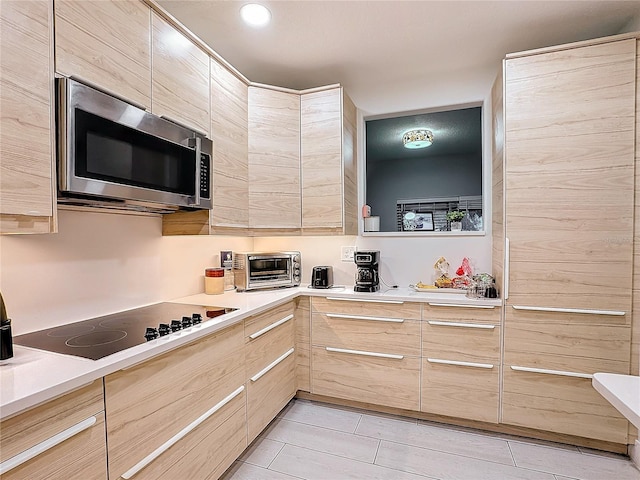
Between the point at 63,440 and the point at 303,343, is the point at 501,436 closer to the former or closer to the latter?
the point at 303,343

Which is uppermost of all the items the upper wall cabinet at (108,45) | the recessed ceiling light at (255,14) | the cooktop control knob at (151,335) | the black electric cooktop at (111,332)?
the recessed ceiling light at (255,14)

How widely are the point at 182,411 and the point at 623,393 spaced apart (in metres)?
1.53

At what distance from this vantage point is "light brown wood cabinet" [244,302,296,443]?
1896 mm

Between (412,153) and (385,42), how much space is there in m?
1.01

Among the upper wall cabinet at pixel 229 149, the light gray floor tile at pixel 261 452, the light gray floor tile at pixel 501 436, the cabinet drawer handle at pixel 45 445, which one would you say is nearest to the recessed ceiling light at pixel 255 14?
the upper wall cabinet at pixel 229 149

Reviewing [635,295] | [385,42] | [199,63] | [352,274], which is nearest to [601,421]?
[635,295]

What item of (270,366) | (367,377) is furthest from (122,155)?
(367,377)

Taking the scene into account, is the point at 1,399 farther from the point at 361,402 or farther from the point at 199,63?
the point at 361,402

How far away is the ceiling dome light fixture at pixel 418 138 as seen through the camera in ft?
9.39

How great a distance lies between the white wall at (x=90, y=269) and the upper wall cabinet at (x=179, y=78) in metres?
0.65

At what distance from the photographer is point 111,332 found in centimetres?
144

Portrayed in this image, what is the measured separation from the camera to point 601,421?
1.91 metres

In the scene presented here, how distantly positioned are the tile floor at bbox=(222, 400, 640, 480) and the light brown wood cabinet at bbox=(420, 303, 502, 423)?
179mm

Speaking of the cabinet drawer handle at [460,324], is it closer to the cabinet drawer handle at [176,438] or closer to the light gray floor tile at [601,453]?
the light gray floor tile at [601,453]
